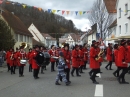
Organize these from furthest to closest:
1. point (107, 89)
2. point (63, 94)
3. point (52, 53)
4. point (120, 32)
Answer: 1. point (120, 32)
2. point (52, 53)
3. point (107, 89)
4. point (63, 94)

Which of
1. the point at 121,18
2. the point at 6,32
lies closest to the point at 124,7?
the point at 121,18

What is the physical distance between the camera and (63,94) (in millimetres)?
8570

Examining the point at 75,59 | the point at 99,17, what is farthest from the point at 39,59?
the point at 99,17

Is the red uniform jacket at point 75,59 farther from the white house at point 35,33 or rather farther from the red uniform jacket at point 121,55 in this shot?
the white house at point 35,33

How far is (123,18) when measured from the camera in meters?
36.5

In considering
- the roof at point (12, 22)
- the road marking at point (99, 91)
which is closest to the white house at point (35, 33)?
the roof at point (12, 22)

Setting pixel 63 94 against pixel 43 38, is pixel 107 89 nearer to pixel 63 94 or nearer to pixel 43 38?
pixel 63 94

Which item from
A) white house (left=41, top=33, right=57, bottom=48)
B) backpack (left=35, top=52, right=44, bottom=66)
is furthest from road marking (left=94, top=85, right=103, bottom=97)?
white house (left=41, top=33, right=57, bottom=48)

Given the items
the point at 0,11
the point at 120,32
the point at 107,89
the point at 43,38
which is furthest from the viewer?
the point at 43,38

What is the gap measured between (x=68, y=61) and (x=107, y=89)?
2.43 m

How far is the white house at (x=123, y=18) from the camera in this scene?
115 ft

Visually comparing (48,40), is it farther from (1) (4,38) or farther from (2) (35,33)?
(1) (4,38)

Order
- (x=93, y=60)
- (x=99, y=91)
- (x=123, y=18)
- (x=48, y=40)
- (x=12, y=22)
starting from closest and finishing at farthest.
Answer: (x=99, y=91), (x=93, y=60), (x=123, y=18), (x=12, y=22), (x=48, y=40)

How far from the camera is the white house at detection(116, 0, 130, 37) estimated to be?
115 feet
